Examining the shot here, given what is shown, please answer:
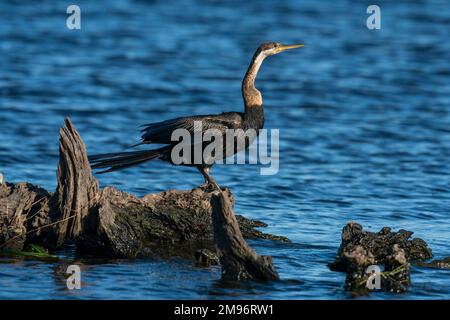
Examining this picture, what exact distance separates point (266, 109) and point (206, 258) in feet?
36.8

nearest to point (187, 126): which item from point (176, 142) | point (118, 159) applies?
point (176, 142)

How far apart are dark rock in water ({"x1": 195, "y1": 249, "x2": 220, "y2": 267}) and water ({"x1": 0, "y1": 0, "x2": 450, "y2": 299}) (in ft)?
0.60

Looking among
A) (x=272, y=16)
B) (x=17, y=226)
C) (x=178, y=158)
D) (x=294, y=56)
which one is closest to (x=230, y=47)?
(x=294, y=56)

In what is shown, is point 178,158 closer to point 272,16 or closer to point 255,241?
point 255,241

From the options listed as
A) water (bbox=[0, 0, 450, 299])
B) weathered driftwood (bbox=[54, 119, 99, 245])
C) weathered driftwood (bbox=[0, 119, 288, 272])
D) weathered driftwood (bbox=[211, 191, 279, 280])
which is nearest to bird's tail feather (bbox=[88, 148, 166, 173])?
weathered driftwood (bbox=[0, 119, 288, 272])

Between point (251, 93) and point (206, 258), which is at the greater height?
point (251, 93)

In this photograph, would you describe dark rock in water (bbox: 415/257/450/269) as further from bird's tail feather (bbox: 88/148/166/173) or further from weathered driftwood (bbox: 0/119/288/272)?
bird's tail feather (bbox: 88/148/166/173)

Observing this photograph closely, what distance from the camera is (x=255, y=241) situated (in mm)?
12117

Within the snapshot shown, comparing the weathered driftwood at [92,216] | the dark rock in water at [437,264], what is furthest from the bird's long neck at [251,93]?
the dark rock in water at [437,264]

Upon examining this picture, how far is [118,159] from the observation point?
12.5m

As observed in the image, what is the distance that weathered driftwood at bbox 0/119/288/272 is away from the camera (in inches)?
430

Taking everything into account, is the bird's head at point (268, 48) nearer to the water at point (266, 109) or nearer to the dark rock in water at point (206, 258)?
the water at point (266, 109)

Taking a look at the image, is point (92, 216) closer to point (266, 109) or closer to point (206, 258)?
point (206, 258)
